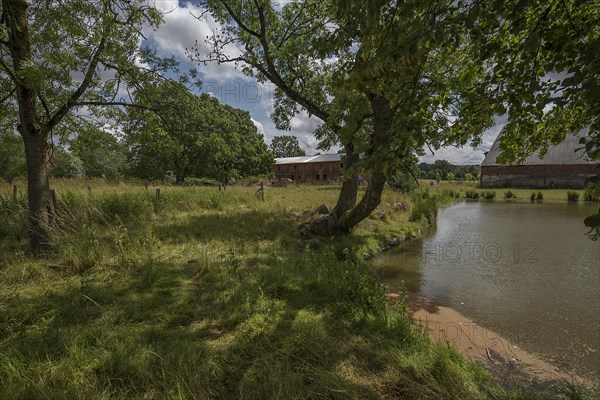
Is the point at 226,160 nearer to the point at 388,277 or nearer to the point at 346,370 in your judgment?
the point at 388,277

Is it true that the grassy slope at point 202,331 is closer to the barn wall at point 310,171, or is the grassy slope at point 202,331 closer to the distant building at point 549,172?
the distant building at point 549,172

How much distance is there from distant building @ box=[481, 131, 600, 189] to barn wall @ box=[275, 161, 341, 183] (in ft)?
75.4

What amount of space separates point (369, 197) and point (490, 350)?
4601 mm

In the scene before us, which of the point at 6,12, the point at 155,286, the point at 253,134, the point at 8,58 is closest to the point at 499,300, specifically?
the point at 155,286

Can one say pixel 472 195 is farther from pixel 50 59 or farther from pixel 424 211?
pixel 50 59

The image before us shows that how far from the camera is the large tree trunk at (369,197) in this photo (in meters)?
7.15

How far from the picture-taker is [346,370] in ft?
8.89

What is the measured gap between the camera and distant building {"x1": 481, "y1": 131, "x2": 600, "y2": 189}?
33.4 m

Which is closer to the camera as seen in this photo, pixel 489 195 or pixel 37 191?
pixel 37 191

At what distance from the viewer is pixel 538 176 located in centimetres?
3556

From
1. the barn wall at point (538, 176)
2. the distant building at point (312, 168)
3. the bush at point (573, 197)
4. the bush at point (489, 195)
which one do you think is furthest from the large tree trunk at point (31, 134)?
the distant building at point (312, 168)

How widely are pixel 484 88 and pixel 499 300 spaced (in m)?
4.91

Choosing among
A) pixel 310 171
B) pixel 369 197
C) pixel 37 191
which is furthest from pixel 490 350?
pixel 310 171

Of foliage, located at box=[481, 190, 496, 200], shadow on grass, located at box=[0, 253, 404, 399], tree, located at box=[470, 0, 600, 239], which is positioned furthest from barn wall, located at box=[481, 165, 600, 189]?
shadow on grass, located at box=[0, 253, 404, 399]
